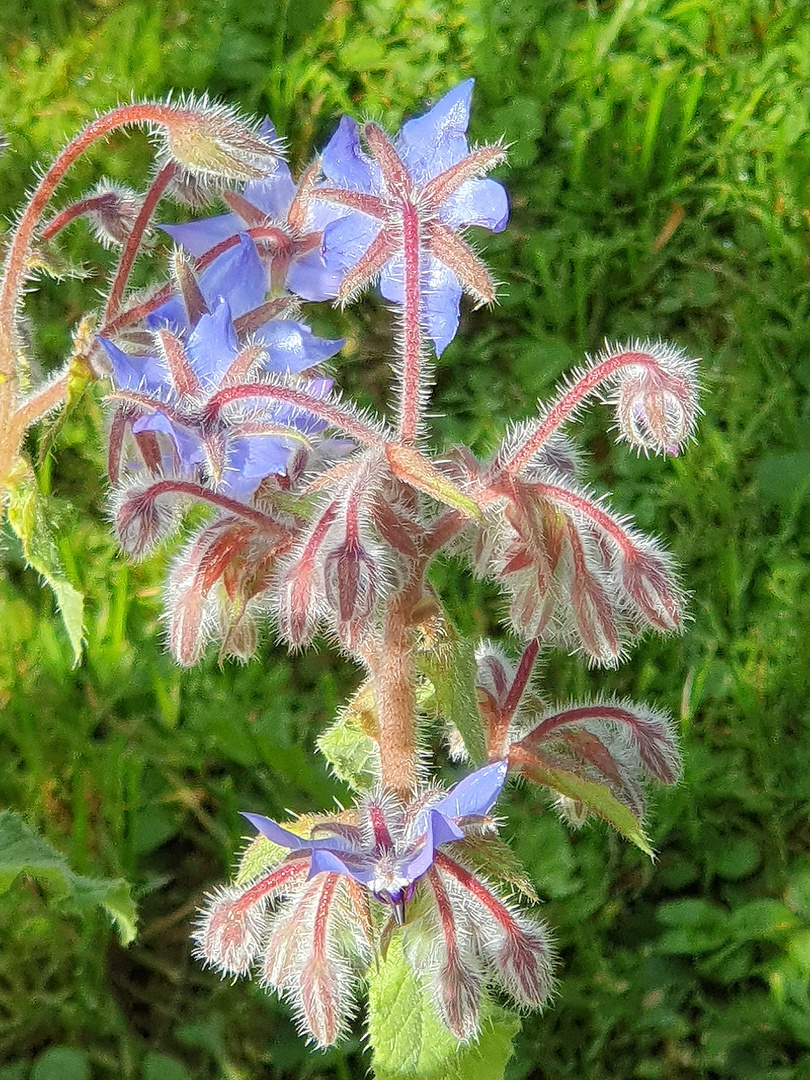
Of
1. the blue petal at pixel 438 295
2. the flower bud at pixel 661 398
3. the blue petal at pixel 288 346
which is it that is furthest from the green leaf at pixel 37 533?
the flower bud at pixel 661 398

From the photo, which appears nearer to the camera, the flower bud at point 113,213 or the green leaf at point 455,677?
the green leaf at point 455,677

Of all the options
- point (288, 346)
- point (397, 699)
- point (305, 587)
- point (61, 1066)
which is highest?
point (288, 346)

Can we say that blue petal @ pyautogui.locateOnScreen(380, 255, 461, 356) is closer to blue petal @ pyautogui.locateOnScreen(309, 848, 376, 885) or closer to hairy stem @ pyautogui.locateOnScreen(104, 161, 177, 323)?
hairy stem @ pyautogui.locateOnScreen(104, 161, 177, 323)

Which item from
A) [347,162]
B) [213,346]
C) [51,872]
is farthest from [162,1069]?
[347,162]

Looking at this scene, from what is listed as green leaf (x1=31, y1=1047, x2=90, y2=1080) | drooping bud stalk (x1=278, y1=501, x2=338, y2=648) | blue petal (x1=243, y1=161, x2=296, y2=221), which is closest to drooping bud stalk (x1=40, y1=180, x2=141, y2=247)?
blue petal (x1=243, y1=161, x2=296, y2=221)

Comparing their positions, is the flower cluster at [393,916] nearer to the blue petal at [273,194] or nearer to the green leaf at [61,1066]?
the blue petal at [273,194]

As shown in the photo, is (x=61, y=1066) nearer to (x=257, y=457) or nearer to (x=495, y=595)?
(x=495, y=595)

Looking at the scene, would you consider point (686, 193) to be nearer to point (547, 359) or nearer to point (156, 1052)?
point (547, 359)

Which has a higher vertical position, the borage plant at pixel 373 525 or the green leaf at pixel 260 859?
the borage plant at pixel 373 525
